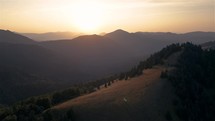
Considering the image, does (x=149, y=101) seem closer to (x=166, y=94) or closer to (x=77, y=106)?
(x=166, y=94)

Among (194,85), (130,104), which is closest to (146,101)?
(130,104)

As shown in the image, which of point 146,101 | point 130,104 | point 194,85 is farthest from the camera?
point 194,85

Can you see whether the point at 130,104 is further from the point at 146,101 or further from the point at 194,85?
the point at 194,85

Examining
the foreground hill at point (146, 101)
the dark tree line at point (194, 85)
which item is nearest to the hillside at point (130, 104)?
the foreground hill at point (146, 101)

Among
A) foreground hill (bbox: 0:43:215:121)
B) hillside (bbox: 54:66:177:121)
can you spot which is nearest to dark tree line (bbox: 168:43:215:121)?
foreground hill (bbox: 0:43:215:121)

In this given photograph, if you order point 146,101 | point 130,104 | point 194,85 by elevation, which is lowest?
point 130,104

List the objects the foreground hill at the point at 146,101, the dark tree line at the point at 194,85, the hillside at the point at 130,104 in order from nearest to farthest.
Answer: the hillside at the point at 130,104, the foreground hill at the point at 146,101, the dark tree line at the point at 194,85

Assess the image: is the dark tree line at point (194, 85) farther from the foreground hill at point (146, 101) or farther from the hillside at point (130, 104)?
the hillside at point (130, 104)

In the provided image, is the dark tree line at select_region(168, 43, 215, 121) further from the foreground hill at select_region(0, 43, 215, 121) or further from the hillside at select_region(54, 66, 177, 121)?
the hillside at select_region(54, 66, 177, 121)
